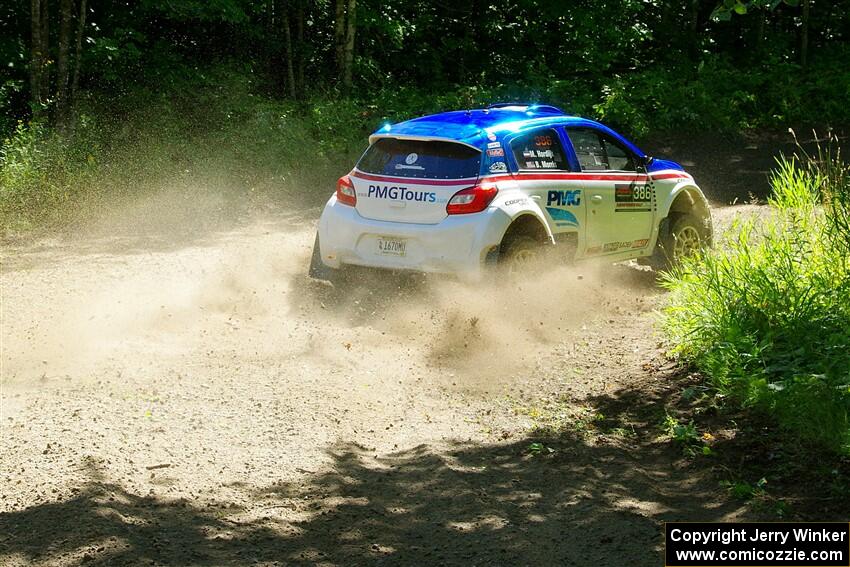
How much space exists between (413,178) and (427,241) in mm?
604

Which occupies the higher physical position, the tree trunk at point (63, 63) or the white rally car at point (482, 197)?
the tree trunk at point (63, 63)

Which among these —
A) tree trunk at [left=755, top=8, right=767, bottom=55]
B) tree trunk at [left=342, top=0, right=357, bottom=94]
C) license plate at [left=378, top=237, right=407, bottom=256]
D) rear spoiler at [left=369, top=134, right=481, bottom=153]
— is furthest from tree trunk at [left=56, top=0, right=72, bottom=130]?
tree trunk at [left=755, top=8, right=767, bottom=55]

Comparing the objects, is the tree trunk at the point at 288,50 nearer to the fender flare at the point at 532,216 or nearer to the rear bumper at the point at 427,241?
the rear bumper at the point at 427,241

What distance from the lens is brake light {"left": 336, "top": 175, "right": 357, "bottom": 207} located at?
9.54 metres

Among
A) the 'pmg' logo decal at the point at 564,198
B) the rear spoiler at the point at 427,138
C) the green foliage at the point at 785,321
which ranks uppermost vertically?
the rear spoiler at the point at 427,138

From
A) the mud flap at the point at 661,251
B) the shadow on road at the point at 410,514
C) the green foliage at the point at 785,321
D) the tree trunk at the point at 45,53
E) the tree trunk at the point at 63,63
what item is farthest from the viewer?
the tree trunk at the point at 45,53

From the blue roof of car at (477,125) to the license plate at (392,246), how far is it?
37.7 inches

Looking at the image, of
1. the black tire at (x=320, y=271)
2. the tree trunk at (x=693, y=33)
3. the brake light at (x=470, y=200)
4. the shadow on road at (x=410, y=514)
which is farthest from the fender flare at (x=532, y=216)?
the tree trunk at (x=693, y=33)

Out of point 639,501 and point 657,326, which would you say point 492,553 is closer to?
point 639,501

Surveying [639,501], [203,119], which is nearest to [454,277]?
[639,501]

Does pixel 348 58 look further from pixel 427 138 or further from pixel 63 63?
pixel 427 138

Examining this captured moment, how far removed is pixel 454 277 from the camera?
9.02 metres

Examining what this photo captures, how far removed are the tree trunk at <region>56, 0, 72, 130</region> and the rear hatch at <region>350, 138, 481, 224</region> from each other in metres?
8.88

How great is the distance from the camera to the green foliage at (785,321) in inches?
251
